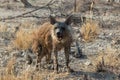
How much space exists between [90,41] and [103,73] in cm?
302

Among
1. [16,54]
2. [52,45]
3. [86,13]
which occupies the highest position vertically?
[52,45]

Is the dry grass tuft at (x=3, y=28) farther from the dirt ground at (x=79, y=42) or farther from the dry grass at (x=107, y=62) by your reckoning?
the dry grass at (x=107, y=62)

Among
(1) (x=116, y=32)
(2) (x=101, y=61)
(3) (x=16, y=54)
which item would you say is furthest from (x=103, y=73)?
(1) (x=116, y=32)

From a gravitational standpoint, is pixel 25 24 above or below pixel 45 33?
below

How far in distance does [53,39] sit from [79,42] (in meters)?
3.17

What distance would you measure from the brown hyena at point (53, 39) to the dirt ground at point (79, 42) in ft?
1.13

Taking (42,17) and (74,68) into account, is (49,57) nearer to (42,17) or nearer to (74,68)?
(74,68)

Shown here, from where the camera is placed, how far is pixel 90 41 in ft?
37.1

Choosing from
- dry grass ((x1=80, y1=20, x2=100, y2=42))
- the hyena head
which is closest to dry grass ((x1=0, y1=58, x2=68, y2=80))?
the hyena head

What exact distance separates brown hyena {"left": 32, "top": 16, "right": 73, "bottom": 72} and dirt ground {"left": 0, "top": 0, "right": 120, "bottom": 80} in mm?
346

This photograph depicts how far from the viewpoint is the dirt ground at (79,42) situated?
27.1ft

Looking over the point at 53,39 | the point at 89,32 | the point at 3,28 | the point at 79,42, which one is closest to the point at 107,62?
the point at 53,39

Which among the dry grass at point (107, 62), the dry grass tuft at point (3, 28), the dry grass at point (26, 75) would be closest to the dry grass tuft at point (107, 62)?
the dry grass at point (107, 62)

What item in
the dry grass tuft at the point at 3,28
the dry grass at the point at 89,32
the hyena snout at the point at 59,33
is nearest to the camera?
the hyena snout at the point at 59,33
